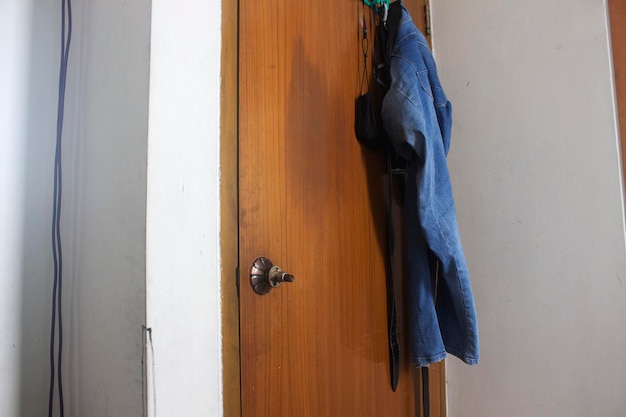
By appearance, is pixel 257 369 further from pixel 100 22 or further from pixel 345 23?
pixel 345 23

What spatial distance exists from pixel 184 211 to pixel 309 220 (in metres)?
0.27

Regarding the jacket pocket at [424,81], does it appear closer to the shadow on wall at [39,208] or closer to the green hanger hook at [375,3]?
the green hanger hook at [375,3]

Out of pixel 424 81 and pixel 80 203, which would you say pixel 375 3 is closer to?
pixel 424 81

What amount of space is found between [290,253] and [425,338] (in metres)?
0.43

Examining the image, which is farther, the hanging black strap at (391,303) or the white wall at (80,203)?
the hanging black strap at (391,303)

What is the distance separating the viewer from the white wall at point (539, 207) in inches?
34.3

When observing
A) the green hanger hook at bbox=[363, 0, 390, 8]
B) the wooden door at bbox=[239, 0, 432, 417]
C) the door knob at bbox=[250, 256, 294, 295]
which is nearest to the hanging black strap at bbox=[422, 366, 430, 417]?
the wooden door at bbox=[239, 0, 432, 417]

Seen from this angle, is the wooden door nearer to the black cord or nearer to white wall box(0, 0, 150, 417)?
white wall box(0, 0, 150, 417)

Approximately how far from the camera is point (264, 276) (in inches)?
21.8

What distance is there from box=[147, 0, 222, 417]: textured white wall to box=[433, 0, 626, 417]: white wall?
885 mm

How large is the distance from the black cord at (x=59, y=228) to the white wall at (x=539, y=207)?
1069mm

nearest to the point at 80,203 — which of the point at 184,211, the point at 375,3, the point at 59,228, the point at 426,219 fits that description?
the point at 59,228

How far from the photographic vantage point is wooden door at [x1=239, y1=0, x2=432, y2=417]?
1.82 ft

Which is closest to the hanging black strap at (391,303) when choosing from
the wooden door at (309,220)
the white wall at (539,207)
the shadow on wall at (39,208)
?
the wooden door at (309,220)
